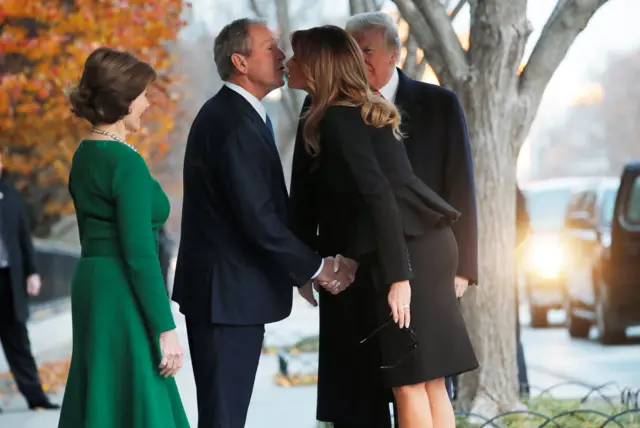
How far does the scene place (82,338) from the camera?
4.97m

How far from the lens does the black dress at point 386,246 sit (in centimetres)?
508

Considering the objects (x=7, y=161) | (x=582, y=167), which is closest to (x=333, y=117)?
(x=7, y=161)

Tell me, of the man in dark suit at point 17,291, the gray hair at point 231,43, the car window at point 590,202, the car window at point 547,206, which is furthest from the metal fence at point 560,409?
the car window at point 547,206

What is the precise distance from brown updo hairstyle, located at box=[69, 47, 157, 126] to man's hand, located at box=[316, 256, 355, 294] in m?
1.06

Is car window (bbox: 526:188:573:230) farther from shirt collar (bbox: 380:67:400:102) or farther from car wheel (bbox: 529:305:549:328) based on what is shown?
shirt collar (bbox: 380:67:400:102)

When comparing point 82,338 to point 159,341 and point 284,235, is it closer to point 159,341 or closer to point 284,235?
point 159,341

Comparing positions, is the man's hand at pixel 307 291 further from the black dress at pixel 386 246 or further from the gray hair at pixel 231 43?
the gray hair at pixel 231 43

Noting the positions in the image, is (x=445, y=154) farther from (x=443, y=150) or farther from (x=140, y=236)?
(x=140, y=236)

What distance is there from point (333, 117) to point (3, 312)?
230 inches

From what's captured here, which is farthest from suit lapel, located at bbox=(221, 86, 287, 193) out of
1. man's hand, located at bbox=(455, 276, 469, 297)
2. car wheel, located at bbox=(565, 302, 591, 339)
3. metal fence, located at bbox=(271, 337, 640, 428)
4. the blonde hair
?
Result: car wheel, located at bbox=(565, 302, 591, 339)

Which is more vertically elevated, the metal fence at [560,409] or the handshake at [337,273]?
the handshake at [337,273]

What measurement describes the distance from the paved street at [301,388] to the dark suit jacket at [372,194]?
368cm

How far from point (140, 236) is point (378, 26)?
1531 mm

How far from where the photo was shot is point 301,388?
11.0m
